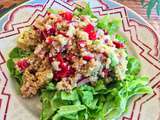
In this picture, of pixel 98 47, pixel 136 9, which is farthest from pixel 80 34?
pixel 136 9

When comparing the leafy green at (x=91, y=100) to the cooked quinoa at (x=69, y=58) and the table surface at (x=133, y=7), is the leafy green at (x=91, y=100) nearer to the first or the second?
the cooked quinoa at (x=69, y=58)

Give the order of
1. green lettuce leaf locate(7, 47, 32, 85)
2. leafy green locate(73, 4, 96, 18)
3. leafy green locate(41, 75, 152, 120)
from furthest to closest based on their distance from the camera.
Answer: leafy green locate(73, 4, 96, 18) → green lettuce leaf locate(7, 47, 32, 85) → leafy green locate(41, 75, 152, 120)

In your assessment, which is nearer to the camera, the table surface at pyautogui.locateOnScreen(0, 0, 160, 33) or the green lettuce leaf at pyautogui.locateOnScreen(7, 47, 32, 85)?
the green lettuce leaf at pyautogui.locateOnScreen(7, 47, 32, 85)

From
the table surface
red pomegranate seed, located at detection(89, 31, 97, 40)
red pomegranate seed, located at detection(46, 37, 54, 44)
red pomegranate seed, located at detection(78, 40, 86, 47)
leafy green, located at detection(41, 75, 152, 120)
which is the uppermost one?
the table surface

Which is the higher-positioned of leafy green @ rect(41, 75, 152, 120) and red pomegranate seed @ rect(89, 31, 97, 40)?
red pomegranate seed @ rect(89, 31, 97, 40)

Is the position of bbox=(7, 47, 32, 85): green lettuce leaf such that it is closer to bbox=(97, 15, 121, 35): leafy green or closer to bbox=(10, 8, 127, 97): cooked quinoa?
bbox=(10, 8, 127, 97): cooked quinoa

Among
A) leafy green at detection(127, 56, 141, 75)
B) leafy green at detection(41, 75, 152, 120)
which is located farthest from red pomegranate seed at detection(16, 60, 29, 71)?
leafy green at detection(127, 56, 141, 75)

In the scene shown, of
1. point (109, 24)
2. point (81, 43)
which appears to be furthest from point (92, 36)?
point (109, 24)

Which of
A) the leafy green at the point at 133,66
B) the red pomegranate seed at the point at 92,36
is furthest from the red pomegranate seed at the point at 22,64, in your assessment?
the leafy green at the point at 133,66
